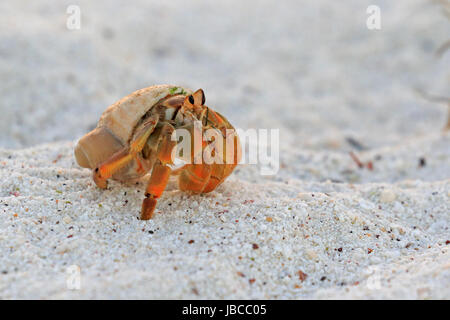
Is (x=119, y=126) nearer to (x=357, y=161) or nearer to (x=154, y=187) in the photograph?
(x=154, y=187)

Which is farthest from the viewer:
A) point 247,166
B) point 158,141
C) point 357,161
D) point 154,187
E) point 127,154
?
point 357,161

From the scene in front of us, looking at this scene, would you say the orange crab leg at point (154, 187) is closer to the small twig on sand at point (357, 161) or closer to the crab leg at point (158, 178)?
the crab leg at point (158, 178)

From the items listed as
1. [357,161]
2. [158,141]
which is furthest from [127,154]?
[357,161]

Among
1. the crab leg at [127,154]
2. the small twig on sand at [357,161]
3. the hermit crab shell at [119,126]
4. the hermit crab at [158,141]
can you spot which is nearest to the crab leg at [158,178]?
the hermit crab at [158,141]

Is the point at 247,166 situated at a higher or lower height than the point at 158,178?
higher

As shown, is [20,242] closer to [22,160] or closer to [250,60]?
[22,160]

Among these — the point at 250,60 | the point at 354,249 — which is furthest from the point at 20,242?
the point at 250,60

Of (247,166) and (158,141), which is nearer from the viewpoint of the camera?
(158,141)
